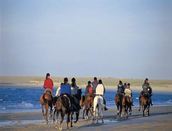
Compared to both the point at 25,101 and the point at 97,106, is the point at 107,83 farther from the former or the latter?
the point at 97,106

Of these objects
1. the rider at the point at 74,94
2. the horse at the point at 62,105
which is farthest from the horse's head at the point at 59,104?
the rider at the point at 74,94

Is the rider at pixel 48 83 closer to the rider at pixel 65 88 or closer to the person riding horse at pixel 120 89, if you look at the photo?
the rider at pixel 65 88

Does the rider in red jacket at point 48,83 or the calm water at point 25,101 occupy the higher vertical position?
the rider in red jacket at point 48,83

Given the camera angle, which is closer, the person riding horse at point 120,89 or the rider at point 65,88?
the rider at point 65,88

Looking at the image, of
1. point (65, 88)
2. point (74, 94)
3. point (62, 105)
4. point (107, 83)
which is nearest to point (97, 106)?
point (74, 94)

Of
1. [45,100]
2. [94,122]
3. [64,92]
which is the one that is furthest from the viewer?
[94,122]

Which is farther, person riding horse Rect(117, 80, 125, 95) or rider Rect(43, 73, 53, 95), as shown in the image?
person riding horse Rect(117, 80, 125, 95)

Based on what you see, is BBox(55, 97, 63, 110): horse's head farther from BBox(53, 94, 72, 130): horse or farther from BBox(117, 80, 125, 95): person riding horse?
BBox(117, 80, 125, 95): person riding horse

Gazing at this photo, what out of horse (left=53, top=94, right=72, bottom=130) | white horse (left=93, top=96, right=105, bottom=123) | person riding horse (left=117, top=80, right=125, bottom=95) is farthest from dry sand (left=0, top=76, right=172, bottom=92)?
horse (left=53, top=94, right=72, bottom=130)

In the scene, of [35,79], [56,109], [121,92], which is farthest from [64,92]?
[35,79]

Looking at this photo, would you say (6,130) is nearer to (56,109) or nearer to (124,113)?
(56,109)

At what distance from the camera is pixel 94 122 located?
25.1 meters

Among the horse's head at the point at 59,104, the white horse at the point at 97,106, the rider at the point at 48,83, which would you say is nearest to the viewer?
the horse's head at the point at 59,104

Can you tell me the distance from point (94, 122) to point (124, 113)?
4801 mm
